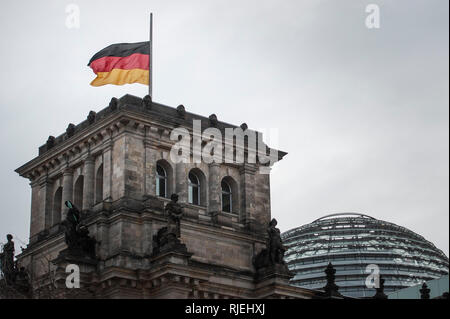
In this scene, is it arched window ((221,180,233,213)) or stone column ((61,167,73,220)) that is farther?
arched window ((221,180,233,213))

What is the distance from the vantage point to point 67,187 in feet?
206

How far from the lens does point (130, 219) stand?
190ft

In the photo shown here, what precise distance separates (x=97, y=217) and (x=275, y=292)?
1057 centimetres

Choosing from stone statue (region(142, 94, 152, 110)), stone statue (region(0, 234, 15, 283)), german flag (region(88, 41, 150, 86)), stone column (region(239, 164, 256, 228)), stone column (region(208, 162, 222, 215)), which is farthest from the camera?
stone column (region(239, 164, 256, 228))

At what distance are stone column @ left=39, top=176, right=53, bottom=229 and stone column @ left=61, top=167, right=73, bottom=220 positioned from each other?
1.26m

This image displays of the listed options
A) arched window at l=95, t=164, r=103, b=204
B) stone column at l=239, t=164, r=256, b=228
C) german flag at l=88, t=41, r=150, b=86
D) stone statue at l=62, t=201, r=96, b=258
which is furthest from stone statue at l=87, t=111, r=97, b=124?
stone column at l=239, t=164, r=256, b=228

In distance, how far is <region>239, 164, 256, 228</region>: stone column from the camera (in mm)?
63031

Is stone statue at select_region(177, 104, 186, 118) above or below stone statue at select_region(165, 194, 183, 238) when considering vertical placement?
above

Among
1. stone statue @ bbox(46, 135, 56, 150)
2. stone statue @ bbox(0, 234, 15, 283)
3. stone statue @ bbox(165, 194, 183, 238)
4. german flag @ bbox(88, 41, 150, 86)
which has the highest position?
german flag @ bbox(88, 41, 150, 86)

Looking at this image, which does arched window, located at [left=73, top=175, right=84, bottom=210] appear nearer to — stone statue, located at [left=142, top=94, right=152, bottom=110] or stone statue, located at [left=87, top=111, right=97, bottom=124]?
stone statue, located at [left=87, top=111, right=97, bottom=124]

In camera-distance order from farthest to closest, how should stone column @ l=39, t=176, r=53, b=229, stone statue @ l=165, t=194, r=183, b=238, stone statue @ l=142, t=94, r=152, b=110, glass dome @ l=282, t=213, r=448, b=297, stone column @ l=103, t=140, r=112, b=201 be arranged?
glass dome @ l=282, t=213, r=448, b=297
stone column @ l=39, t=176, r=53, b=229
stone statue @ l=142, t=94, r=152, b=110
stone column @ l=103, t=140, r=112, b=201
stone statue @ l=165, t=194, r=183, b=238

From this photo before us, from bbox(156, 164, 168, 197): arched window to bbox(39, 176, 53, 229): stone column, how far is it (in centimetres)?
743

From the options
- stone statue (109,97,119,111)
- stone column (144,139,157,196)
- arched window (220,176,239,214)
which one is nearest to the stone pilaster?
stone column (144,139,157,196)
